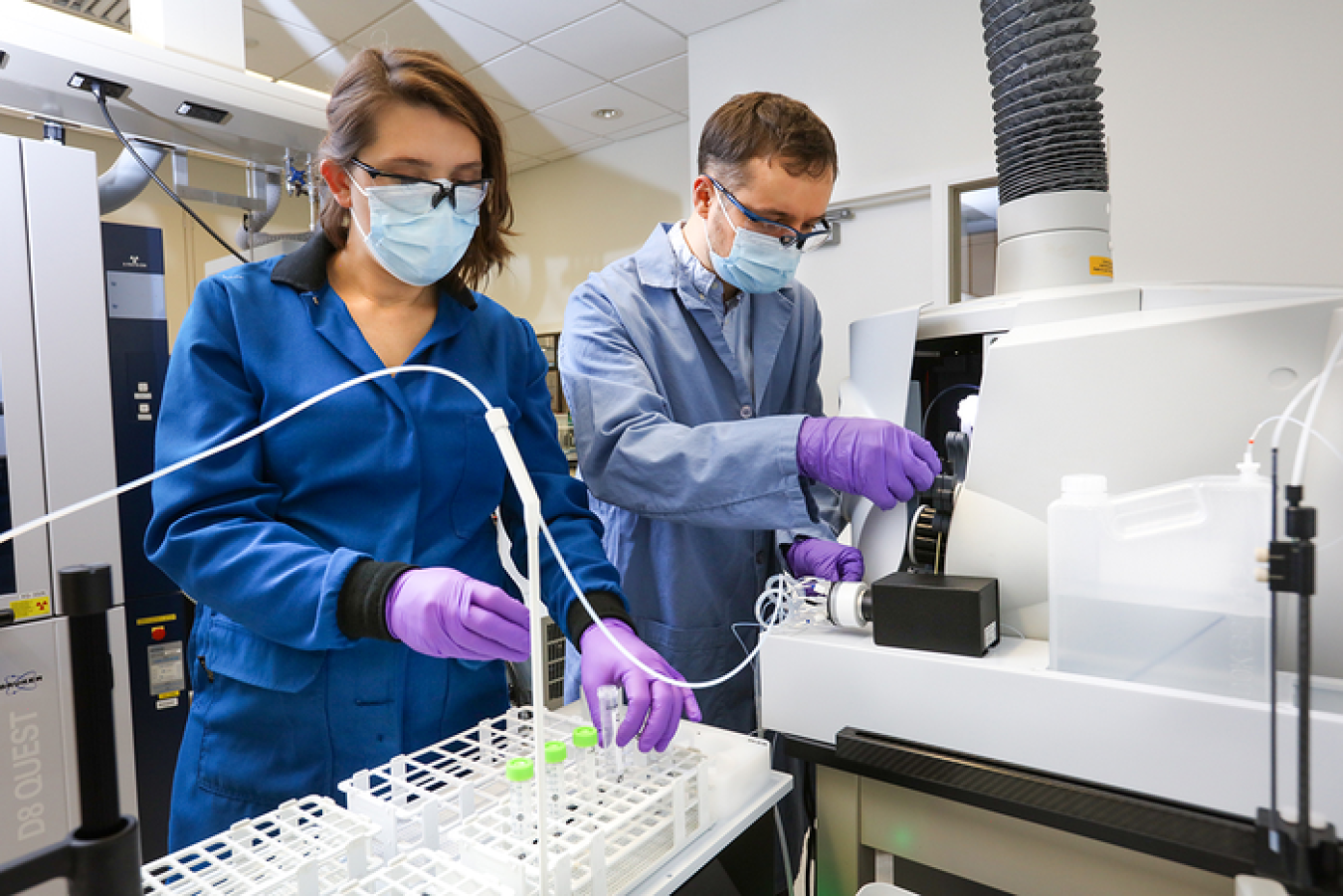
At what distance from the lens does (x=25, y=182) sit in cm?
167

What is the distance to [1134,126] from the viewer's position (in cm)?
252

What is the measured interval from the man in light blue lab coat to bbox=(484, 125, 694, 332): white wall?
2875 millimetres

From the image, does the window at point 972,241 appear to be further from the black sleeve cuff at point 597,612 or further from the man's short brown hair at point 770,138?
the black sleeve cuff at point 597,612

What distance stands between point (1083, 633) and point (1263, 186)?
2.31m

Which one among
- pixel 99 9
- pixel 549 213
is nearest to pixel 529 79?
pixel 549 213

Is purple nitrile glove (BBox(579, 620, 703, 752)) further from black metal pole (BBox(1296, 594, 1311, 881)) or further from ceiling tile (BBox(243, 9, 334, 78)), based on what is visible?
ceiling tile (BBox(243, 9, 334, 78))

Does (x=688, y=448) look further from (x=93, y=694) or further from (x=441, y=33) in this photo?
(x=441, y=33)

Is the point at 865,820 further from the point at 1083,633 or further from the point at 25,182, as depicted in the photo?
the point at 25,182

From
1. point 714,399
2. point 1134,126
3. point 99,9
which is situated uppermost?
point 99,9

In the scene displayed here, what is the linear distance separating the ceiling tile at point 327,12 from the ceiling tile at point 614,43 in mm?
648

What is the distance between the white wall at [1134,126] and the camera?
226 centimetres

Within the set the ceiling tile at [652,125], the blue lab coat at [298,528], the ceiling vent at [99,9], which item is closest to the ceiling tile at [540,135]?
the ceiling tile at [652,125]

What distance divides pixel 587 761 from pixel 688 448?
445 millimetres

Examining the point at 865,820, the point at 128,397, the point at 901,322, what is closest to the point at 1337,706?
the point at 865,820
